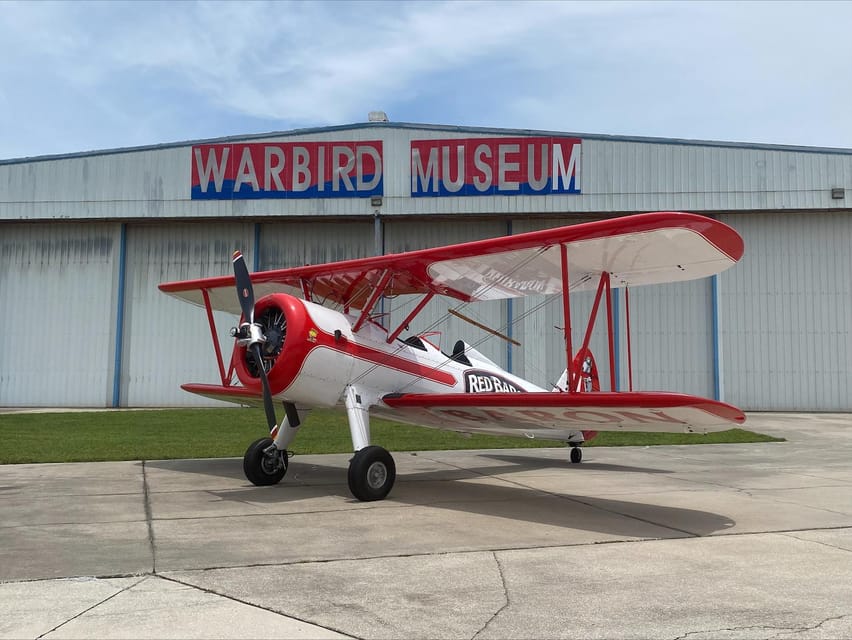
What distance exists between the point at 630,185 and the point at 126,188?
16.9m

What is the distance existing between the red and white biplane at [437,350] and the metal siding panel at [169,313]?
1546cm

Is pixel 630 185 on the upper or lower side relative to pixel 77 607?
upper

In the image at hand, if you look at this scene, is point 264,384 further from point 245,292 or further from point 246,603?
point 246,603

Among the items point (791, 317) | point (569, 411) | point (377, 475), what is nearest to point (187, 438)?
point (377, 475)

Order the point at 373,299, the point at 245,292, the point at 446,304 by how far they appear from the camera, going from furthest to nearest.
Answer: the point at 446,304, the point at 373,299, the point at 245,292

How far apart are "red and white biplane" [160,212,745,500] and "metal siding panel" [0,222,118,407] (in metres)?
17.0

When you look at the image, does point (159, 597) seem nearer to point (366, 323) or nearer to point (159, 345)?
point (366, 323)

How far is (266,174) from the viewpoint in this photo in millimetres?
25094

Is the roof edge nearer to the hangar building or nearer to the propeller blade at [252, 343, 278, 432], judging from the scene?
the hangar building

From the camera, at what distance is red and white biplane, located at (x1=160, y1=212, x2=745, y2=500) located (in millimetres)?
7457

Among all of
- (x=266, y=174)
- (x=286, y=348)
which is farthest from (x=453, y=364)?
(x=266, y=174)

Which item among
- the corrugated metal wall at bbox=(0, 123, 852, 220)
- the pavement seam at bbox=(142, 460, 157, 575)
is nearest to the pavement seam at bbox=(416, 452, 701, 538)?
the pavement seam at bbox=(142, 460, 157, 575)

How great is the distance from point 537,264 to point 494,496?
2844 mm

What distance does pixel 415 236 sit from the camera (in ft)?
83.8
